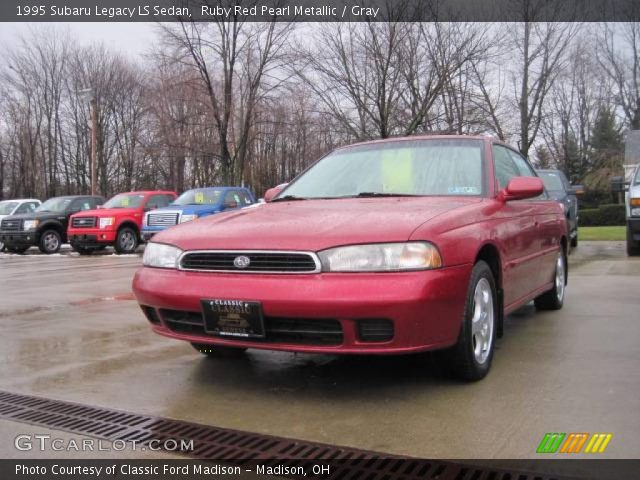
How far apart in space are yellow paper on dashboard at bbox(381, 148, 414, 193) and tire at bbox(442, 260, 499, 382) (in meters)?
0.88

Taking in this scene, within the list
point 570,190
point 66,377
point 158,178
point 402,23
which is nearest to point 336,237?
point 66,377

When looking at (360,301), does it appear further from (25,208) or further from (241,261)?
(25,208)

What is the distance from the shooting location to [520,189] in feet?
14.2

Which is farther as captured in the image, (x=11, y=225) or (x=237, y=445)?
(x=11, y=225)

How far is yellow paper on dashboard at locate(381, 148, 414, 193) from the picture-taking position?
4.46 meters

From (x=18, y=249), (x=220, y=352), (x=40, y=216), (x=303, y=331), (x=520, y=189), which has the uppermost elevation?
(x=520, y=189)

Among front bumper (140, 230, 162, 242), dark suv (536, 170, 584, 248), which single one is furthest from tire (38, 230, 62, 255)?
dark suv (536, 170, 584, 248)

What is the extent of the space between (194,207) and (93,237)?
336 centimetres

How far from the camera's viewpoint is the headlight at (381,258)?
10.8 feet

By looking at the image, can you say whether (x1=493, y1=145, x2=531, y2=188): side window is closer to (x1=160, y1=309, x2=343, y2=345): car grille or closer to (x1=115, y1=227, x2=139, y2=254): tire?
(x1=160, y1=309, x2=343, y2=345): car grille

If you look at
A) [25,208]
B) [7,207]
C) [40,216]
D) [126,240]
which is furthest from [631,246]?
[7,207]

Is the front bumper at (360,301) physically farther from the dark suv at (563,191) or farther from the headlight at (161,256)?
the dark suv at (563,191)

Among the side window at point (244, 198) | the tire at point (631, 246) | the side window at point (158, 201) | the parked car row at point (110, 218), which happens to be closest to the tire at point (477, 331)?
the tire at point (631, 246)

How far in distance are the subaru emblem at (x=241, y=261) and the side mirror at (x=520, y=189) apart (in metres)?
1.91
